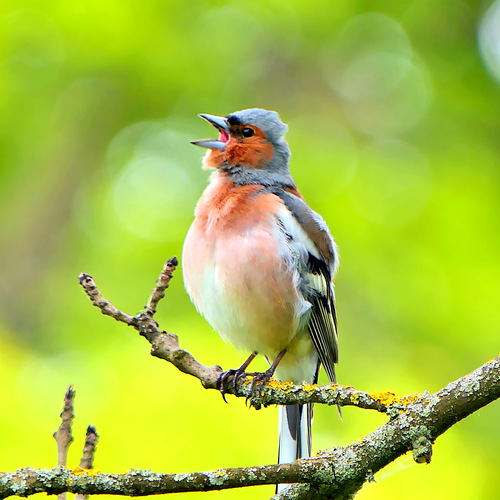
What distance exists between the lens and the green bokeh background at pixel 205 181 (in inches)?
173

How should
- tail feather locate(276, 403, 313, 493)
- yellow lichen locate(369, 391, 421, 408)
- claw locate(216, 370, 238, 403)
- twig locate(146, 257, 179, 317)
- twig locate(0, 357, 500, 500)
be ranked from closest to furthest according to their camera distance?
1. twig locate(0, 357, 500, 500)
2. yellow lichen locate(369, 391, 421, 408)
3. twig locate(146, 257, 179, 317)
4. claw locate(216, 370, 238, 403)
5. tail feather locate(276, 403, 313, 493)

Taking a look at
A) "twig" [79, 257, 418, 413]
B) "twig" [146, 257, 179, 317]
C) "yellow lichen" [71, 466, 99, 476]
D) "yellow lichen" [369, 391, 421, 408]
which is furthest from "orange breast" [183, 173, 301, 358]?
"yellow lichen" [71, 466, 99, 476]

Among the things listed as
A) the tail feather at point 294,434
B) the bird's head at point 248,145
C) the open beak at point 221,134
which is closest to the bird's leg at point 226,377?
the tail feather at point 294,434

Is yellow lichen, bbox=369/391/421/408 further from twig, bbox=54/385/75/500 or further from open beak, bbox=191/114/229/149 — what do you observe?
open beak, bbox=191/114/229/149

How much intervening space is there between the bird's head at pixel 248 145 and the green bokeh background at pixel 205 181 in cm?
Answer: 116

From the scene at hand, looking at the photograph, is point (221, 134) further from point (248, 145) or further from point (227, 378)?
point (227, 378)

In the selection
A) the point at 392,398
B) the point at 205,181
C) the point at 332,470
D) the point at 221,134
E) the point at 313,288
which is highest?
the point at 205,181

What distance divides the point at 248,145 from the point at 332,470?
2761 mm

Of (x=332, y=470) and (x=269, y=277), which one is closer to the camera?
(x=332, y=470)

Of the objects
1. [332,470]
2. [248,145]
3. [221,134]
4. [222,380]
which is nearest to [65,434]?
[332,470]

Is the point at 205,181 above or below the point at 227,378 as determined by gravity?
above

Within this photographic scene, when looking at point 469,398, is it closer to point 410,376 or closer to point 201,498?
point 201,498

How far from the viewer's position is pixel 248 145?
15.6ft

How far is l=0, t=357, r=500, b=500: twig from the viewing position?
2.11 m
